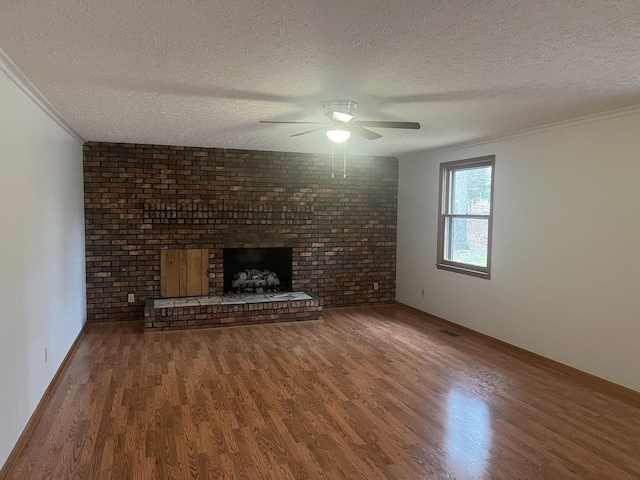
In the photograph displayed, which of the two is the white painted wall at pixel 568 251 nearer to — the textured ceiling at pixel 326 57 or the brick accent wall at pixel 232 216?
the textured ceiling at pixel 326 57

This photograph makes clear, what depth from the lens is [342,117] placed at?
3.36m

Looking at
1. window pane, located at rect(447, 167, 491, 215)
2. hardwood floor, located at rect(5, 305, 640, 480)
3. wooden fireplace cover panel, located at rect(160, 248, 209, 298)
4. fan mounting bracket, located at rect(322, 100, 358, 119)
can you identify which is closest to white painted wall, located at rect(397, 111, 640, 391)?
window pane, located at rect(447, 167, 491, 215)

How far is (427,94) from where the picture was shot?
3121 mm

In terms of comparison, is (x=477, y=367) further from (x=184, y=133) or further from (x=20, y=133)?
(x=20, y=133)

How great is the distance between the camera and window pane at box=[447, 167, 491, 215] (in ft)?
17.2

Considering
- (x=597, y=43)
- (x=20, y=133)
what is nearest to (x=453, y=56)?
(x=597, y=43)

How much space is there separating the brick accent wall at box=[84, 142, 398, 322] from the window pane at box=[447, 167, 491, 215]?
4.32ft

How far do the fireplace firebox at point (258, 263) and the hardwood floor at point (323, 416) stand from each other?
155 cm

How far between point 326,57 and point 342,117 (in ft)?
3.23

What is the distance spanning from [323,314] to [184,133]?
3.05 metres

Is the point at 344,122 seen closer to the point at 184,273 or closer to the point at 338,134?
the point at 338,134

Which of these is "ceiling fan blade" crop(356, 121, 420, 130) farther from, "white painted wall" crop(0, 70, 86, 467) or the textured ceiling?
"white painted wall" crop(0, 70, 86, 467)

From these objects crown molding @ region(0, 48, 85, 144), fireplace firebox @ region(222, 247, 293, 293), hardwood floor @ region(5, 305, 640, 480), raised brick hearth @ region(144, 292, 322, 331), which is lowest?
hardwood floor @ region(5, 305, 640, 480)

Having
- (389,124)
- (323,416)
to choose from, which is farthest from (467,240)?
(323,416)
